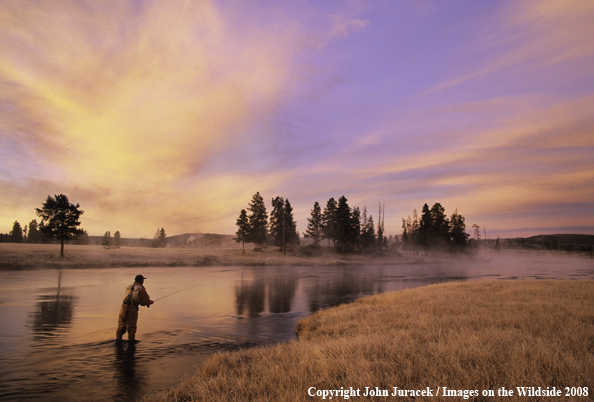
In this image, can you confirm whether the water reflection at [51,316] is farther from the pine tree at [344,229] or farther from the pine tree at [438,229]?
the pine tree at [438,229]

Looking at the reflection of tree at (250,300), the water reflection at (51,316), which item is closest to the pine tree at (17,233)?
the water reflection at (51,316)

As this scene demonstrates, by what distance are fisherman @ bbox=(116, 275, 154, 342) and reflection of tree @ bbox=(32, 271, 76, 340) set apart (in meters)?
3.30

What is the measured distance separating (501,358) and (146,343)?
428 inches

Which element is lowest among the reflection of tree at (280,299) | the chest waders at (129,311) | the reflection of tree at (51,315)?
the reflection of tree at (280,299)

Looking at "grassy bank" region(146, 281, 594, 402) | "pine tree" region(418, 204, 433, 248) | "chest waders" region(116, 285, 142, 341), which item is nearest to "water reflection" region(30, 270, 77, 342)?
"chest waders" region(116, 285, 142, 341)

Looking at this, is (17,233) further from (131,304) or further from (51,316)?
(131,304)

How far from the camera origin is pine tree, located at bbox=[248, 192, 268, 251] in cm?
8429

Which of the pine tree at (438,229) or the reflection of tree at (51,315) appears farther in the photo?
the pine tree at (438,229)

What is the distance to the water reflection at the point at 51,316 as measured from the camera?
480 inches

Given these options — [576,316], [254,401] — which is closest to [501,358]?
[254,401]

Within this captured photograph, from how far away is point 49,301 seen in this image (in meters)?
19.2

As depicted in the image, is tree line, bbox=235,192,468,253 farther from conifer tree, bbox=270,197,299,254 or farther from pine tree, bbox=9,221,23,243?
pine tree, bbox=9,221,23,243

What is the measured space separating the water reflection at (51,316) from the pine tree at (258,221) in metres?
62.9

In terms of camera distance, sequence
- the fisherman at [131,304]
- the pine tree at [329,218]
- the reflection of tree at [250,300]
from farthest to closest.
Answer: the pine tree at [329,218]
the reflection of tree at [250,300]
the fisherman at [131,304]
